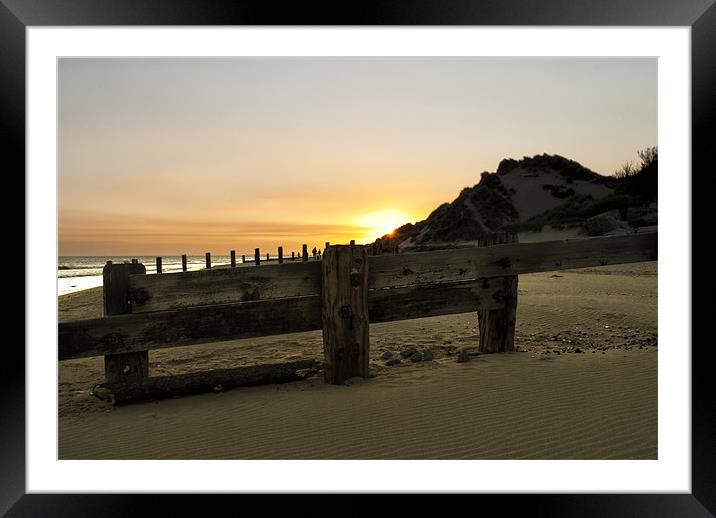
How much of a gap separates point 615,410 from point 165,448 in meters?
3.59

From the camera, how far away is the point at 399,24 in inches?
118

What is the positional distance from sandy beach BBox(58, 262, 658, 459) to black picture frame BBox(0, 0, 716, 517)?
0.33 m

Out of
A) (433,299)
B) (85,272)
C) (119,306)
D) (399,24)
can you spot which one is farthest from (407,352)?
(85,272)

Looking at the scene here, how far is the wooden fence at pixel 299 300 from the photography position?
172 inches

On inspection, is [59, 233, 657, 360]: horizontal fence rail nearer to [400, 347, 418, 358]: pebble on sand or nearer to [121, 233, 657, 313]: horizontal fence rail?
[121, 233, 657, 313]: horizontal fence rail

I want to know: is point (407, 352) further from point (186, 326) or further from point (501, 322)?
point (186, 326)

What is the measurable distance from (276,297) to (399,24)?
2769 mm

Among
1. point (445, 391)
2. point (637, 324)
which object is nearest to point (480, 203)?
point (637, 324)

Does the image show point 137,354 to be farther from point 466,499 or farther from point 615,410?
point 615,410

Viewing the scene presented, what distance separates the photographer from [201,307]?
4.59 m

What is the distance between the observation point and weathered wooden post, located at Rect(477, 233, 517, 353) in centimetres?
566

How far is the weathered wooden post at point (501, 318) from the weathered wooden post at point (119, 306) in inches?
148

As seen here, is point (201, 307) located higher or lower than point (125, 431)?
higher

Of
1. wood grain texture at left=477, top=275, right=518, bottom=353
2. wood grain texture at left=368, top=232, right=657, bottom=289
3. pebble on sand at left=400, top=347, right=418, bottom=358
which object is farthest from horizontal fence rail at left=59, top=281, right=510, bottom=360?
pebble on sand at left=400, top=347, right=418, bottom=358
